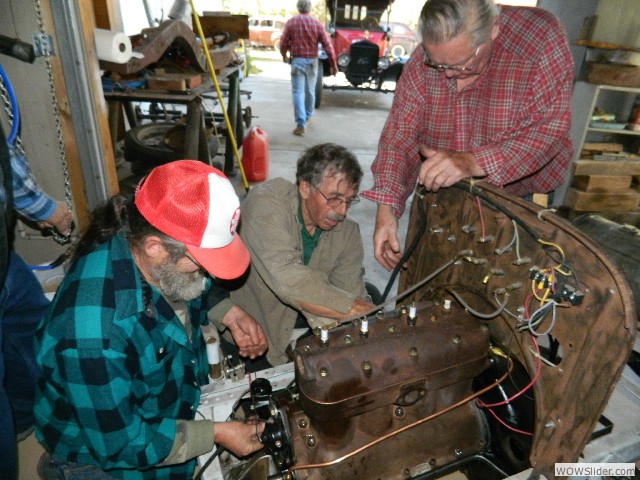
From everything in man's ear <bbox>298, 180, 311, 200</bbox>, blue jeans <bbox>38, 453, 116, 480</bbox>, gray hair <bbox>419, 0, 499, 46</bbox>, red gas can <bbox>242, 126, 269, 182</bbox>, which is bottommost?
red gas can <bbox>242, 126, 269, 182</bbox>

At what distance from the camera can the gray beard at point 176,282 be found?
1209mm

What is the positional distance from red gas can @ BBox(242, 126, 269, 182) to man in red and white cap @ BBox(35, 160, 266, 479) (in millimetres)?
3768

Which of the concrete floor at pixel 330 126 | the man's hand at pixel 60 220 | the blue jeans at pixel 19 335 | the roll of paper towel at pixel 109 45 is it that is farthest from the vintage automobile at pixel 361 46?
the blue jeans at pixel 19 335

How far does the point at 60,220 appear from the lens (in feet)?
7.14

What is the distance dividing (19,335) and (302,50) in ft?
19.9

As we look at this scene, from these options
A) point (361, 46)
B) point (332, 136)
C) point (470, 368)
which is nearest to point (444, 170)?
point (470, 368)

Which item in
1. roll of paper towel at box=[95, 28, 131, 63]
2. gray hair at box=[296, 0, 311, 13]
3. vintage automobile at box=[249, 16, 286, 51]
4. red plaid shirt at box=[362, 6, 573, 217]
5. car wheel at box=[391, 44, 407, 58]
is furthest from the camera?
vintage automobile at box=[249, 16, 286, 51]

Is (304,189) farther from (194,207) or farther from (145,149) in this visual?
(145,149)

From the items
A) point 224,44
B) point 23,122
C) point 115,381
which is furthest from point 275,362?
point 224,44

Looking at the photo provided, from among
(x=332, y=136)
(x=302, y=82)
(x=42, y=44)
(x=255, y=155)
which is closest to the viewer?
(x=42, y=44)

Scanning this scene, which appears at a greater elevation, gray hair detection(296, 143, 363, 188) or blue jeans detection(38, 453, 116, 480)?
gray hair detection(296, 143, 363, 188)

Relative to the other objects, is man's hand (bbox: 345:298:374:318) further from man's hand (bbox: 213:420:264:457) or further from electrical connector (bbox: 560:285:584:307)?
electrical connector (bbox: 560:285:584:307)

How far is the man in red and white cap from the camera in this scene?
42.9 inches

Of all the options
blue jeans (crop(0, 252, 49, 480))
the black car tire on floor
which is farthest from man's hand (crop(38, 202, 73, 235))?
the black car tire on floor
